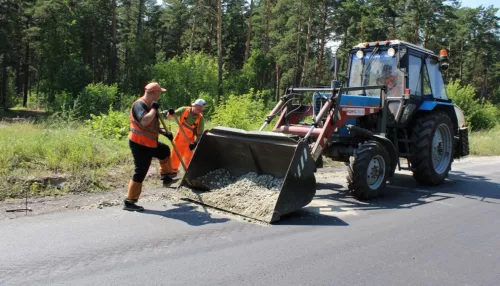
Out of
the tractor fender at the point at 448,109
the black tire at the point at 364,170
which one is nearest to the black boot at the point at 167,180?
the black tire at the point at 364,170

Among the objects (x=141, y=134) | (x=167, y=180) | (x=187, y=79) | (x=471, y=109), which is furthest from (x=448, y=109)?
(x=187, y=79)

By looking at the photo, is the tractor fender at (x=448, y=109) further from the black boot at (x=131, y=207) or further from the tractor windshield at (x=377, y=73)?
the black boot at (x=131, y=207)

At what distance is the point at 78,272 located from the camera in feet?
11.5

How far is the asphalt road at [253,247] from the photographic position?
3.56 meters

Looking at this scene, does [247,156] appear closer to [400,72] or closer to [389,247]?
[389,247]

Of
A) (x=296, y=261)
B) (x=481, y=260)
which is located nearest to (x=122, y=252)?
(x=296, y=261)

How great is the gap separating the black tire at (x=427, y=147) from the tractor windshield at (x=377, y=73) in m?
0.77

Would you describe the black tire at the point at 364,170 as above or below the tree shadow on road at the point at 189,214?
above

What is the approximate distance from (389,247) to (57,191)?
15.3 ft

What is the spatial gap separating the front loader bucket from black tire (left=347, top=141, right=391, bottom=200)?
106cm

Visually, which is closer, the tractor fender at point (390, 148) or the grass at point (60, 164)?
the grass at point (60, 164)

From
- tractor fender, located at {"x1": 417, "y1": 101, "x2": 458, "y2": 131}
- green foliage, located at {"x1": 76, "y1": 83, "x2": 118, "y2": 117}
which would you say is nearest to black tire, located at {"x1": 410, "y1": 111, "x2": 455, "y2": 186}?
tractor fender, located at {"x1": 417, "y1": 101, "x2": 458, "y2": 131}

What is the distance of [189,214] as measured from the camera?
17.5 ft

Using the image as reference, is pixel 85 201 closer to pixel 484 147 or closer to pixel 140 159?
pixel 140 159
